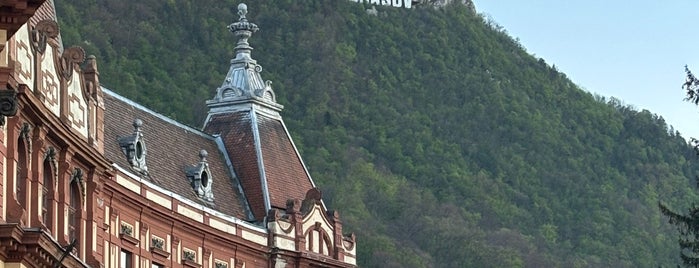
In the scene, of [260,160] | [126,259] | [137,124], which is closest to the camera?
[126,259]

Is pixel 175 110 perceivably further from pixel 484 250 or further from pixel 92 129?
pixel 92 129

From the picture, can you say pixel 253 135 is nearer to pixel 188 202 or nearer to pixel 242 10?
pixel 242 10

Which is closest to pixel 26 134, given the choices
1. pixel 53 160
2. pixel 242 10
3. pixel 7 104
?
pixel 53 160

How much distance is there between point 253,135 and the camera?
82.9 metres

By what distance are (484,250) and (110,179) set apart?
395 ft

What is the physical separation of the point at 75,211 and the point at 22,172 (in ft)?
17.9

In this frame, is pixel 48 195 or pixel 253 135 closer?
pixel 48 195

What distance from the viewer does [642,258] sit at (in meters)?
196

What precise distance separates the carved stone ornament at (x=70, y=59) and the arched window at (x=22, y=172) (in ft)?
16.1

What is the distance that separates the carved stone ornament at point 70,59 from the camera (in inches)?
2333

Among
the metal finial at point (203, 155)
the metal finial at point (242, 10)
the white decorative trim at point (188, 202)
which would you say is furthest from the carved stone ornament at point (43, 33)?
the metal finial at point (242, 10)

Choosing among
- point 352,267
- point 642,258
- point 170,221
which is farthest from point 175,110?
point 170,221

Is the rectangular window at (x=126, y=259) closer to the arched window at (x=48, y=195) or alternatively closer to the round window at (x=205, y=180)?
the round window at (x=205, y=180)

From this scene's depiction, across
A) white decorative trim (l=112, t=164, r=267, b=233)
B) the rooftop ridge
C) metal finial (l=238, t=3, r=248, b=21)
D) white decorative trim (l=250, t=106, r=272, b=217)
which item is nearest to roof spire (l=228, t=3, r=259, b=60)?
metal finial (l=238, t=3, r=248, b=21)
